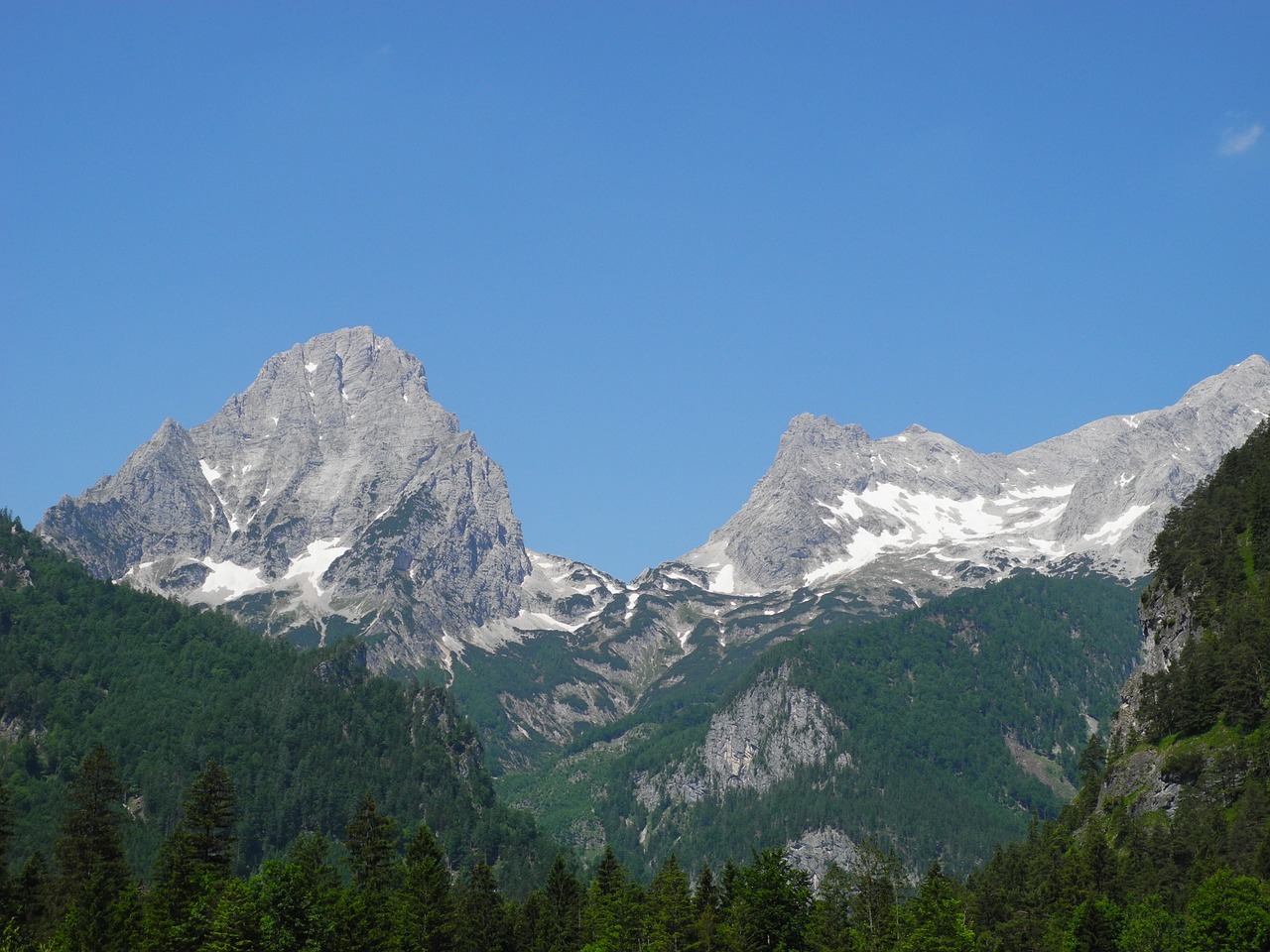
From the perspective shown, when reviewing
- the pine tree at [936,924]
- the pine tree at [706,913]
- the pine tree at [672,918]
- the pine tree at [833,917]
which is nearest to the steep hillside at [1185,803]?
the pine tree at [936,924]

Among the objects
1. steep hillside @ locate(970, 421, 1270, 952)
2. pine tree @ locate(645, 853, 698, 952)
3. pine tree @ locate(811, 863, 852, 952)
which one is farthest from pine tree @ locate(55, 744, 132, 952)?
steep hillside @ locate(970, 421, 1270, 952)

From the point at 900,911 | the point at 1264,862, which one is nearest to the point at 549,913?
the point at 900,911

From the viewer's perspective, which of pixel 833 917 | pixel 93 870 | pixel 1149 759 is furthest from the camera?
pixel 1149 759

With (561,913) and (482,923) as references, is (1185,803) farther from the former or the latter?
(482,923)

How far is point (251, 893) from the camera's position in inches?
4299

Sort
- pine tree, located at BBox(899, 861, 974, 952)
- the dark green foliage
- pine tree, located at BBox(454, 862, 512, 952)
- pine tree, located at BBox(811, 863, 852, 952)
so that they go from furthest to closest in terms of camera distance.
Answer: the dark green foliage < pine tree, located at BBox(454, 862, 512, 952) < pine tree, located at BBox(811, 863, 852, 952) < pine tree, located at BBox(899, 861, 974, 952)

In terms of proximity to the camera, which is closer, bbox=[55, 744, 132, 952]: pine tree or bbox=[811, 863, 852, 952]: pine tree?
bbox=[55, 744, 132, 952]: pine tree

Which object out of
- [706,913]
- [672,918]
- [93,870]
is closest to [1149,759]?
[706,913]

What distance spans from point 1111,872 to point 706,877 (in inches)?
1744

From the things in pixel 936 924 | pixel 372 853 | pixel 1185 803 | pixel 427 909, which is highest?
pixel 1185 803

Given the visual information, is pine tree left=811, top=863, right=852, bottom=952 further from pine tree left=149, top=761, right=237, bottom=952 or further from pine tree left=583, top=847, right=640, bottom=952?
pine tree left=149, top=761, right=237, bottom=952

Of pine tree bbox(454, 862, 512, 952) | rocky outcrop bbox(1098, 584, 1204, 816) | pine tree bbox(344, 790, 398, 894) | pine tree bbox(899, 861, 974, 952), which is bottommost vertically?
pine tree bbox(899, 861, 974, 952)

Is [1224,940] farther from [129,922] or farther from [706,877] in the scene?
[129,922]

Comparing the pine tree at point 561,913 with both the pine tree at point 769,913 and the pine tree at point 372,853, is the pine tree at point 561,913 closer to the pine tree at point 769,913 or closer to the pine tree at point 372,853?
the pine tree at point 372,853
